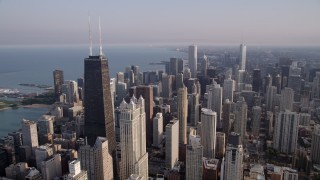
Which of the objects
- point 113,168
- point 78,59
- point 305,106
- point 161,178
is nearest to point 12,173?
point 113,168

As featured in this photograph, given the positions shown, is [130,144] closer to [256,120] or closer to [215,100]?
[256,120]

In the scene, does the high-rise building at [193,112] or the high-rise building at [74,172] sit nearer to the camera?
the high-rise building at [74,172]

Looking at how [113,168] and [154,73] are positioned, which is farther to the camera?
[154,73]

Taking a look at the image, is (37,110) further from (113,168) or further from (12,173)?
(113,168)

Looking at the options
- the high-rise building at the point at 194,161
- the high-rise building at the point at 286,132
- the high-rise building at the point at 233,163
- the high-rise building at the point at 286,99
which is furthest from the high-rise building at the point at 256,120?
the high-rise building at the point at 233,163

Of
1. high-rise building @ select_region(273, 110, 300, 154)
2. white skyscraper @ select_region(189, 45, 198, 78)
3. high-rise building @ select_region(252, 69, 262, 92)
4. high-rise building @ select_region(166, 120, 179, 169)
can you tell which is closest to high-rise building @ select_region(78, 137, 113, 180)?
high-rise building @ select_region(166, 120, 179, 169)

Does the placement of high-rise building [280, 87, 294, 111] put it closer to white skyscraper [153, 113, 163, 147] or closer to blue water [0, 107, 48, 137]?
white skyscraper [153, 113, 163, 147]

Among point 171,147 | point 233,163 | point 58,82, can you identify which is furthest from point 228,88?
point 58,82

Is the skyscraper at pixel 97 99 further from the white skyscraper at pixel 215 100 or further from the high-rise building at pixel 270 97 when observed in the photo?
the high-rise building at pixel 270 97
